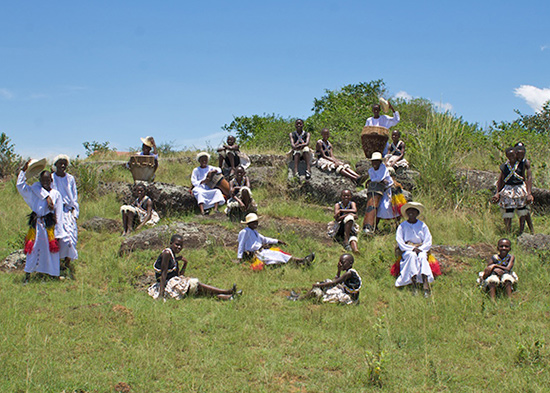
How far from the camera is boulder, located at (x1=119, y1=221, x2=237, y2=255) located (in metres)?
8.63

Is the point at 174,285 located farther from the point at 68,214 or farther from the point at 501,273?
the point at 501,273

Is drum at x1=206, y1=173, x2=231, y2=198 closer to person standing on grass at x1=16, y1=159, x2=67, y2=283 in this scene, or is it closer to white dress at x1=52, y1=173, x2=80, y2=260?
white dress at x1=52, y1=173, x2=80, y2=260

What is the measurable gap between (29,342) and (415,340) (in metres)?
3.78

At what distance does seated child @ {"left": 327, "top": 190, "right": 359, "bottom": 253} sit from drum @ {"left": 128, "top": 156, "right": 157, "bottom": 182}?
4.78m

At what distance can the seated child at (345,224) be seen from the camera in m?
8.89

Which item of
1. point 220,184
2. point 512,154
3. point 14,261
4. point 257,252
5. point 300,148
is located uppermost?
point 512,154

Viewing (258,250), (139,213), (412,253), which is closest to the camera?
(412,253)

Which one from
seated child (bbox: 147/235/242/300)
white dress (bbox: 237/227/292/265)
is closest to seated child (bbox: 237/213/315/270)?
white dress (bbox: 237/227/292/265)

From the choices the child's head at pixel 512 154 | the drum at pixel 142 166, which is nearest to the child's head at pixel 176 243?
the drum at pixel 142 166

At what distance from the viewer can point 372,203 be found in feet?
32.1

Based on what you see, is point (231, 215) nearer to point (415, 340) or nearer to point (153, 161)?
point (153, 161)

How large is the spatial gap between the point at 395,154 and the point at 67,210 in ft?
25.3

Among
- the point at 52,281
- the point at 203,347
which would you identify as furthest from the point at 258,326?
the point at 52,281

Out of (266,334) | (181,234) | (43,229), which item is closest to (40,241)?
(43,229)
